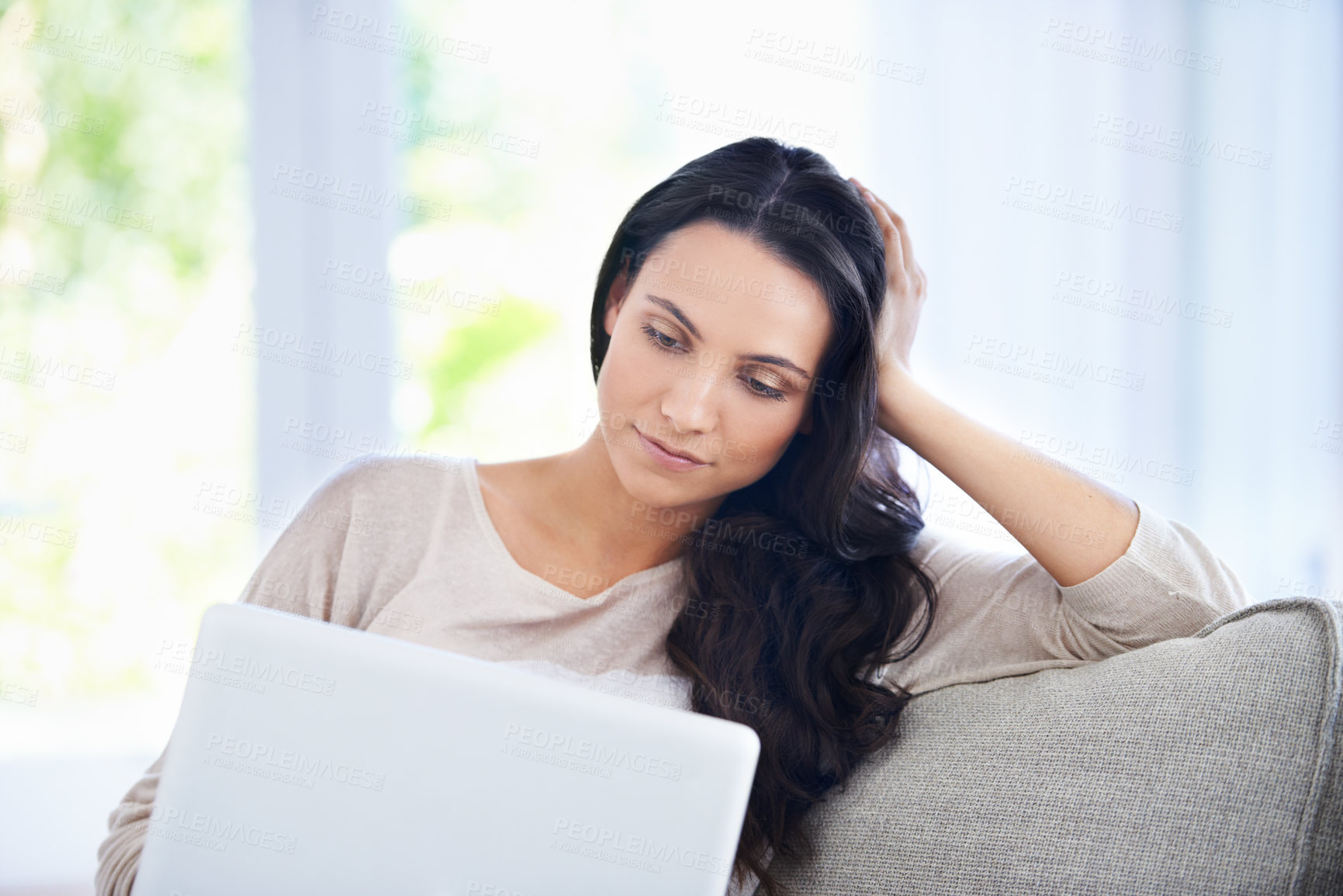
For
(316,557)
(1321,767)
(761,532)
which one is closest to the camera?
(1321,767)

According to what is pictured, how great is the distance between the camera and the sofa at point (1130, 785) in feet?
3.28

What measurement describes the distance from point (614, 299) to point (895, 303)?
1.59ft

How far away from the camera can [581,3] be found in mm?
2553

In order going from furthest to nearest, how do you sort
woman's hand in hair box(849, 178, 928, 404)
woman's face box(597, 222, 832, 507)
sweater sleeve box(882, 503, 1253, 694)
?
woman's hand in hair box(849, 178, 928, 404) → woman's face box(597, 222, 832, 507) → sweater sleeve box(882, 503, 1253, 694)

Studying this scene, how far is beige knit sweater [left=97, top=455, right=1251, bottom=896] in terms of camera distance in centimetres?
133

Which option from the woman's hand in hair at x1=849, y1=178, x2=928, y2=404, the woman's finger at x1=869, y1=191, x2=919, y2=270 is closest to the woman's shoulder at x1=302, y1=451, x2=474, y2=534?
the woman's hand in hair at x1=849, y1=178, x2=928, y2=404

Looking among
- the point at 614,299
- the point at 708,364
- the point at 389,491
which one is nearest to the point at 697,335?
the point at 708,364

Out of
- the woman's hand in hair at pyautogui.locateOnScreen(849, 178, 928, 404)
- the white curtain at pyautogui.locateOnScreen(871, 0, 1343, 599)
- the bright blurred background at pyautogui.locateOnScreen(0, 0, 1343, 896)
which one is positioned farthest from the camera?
the white curtain at pyautogui.locateOnScreen(871, 0, 1343, 599)

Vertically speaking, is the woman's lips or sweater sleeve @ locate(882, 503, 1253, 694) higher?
the woman's lips

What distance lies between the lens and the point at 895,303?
5.15 ft

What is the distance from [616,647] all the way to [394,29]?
1855mm

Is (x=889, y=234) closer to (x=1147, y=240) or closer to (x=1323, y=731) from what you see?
(x=1323, y=731)

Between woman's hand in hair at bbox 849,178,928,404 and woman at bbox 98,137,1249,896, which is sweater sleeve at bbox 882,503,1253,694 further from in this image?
woman's hand in hair at bbox 849,178,928,404

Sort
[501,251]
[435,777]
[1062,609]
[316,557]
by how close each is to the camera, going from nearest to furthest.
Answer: [435,777], [1062,609], [316,557], [501,251]
